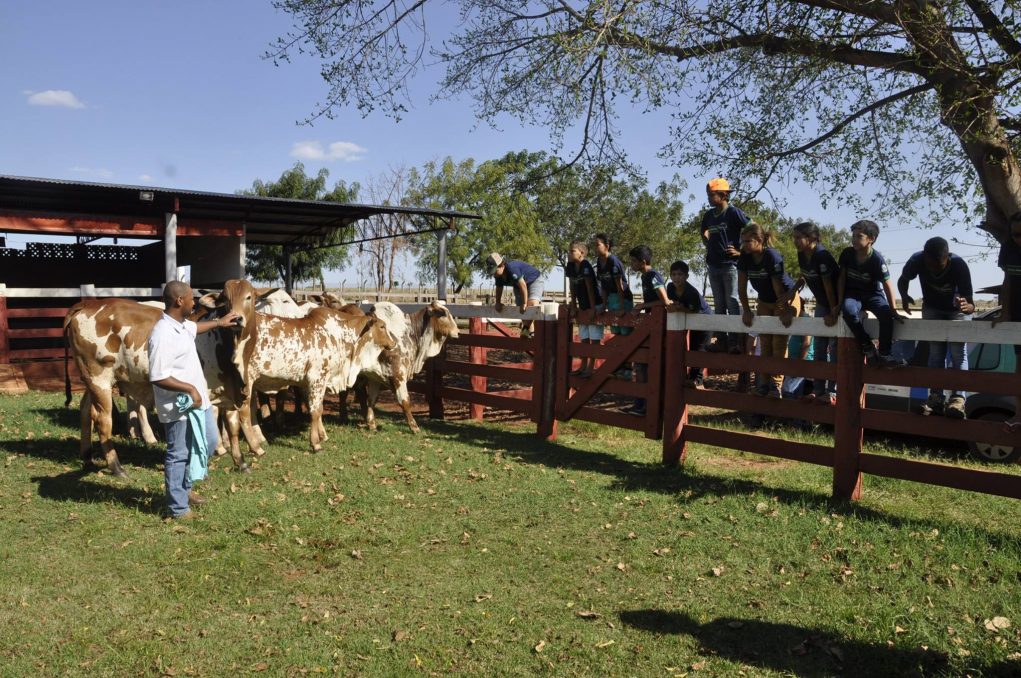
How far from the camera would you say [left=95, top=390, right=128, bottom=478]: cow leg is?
752 centimetres

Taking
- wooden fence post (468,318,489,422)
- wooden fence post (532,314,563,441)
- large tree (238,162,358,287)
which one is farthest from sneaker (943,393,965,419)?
large tree (238,162,358,287)

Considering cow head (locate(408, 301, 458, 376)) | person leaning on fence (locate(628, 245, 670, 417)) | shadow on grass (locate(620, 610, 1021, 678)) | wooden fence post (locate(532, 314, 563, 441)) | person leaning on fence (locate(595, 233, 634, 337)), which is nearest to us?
shadow on grass (locate(620, 610, 1021, 678))

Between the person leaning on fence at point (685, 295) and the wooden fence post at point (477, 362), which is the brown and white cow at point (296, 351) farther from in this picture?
the person leaning on fence at point (685, 295)

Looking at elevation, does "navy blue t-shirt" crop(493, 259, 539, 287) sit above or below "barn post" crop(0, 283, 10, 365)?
above

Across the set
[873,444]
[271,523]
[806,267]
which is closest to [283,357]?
[271,523]

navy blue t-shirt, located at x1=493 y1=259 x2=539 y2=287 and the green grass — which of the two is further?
navy blue t-shirt, located at x1=493 y1=259 x2=539 y2=287

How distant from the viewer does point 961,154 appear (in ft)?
38.5

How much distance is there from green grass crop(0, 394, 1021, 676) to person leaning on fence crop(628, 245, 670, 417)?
49.2 inches

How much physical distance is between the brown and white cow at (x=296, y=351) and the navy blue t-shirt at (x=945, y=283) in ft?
21.0

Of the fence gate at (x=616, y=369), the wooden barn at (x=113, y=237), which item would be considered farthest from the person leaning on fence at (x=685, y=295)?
the wooden barn at (x=113, y=237)

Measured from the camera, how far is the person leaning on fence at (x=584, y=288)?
10062mm

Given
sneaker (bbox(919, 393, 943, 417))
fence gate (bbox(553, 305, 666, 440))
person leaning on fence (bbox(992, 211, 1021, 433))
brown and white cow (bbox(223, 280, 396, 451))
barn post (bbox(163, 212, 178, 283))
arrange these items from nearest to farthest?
person leaning on fence (bbox(992, 211, 1021, 433)) → sneaker (bbox(919, 393, 943, 417)) → fence gate (bbox(553, 305, 666, 440)) → brown and white cow (bbox(223, 280, 396, 451)) → barn post (bbox(163, 212, 178, 283))

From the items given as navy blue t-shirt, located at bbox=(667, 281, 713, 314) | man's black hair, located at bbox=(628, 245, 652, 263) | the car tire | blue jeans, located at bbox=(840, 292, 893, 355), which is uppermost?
man's black hair, located at bbox=(628, 245, 652, 263)

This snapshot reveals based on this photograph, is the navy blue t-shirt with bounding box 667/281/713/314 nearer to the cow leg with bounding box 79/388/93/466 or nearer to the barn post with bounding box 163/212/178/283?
the cow leg with bounding box 79/388/93/466
